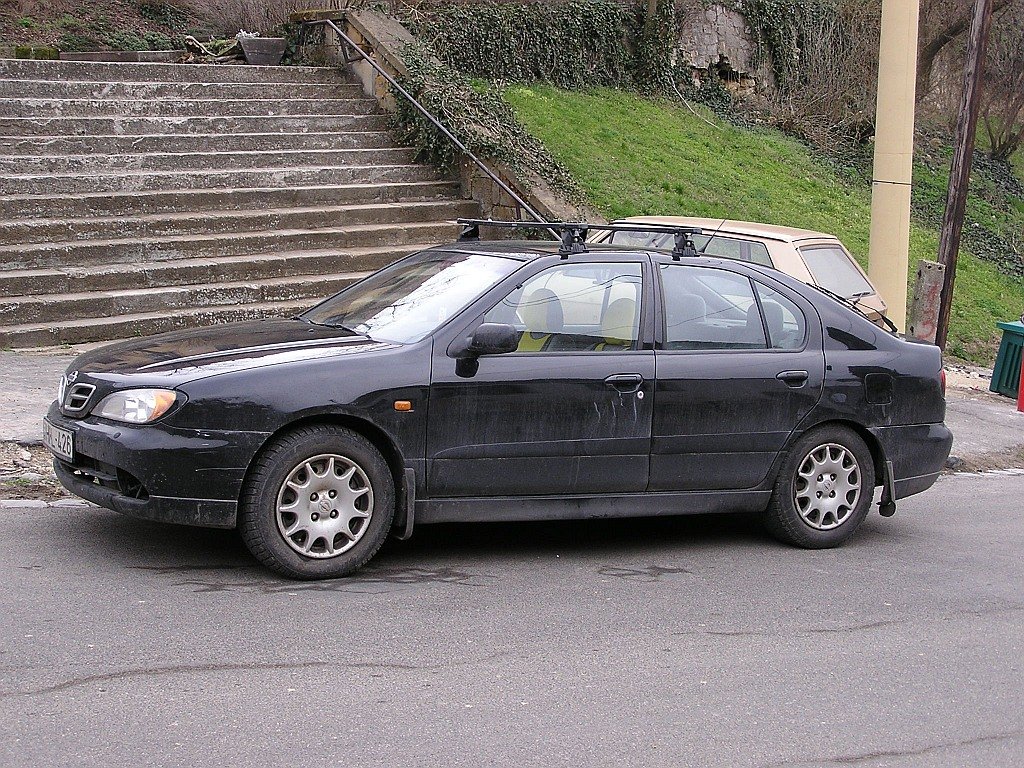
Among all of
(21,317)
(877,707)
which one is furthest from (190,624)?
(21,317)

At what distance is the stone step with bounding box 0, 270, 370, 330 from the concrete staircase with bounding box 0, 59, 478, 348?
0.01m

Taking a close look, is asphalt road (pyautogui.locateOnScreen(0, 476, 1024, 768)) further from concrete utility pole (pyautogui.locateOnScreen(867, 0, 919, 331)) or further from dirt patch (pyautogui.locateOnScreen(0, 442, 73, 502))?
concrete utility pole (pyautogui.locateOnScreen(867, 0, 919, 331))

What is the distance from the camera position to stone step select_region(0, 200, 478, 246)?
12750 mm

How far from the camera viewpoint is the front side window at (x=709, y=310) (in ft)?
22.9

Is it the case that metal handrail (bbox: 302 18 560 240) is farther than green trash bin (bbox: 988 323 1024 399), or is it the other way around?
metal handrail (bbox: 302 18 560 240)

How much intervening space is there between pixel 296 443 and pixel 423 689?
5.16 feet

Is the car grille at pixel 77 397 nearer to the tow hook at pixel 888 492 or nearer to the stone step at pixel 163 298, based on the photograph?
the tow hook at pixel 888 492

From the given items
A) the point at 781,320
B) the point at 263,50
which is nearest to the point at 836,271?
the point at 781,320

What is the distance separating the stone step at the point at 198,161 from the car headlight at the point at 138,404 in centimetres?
836

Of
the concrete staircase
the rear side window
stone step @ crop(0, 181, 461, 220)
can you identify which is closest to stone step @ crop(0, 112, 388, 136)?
the concrete staircase

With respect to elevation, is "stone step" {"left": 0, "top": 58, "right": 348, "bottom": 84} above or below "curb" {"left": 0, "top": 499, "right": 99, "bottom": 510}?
above

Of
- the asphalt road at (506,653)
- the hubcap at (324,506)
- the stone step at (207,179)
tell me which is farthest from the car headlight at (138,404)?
the stone step at (207,179)

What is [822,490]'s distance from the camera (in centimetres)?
733

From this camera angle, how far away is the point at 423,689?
4.86 meters
